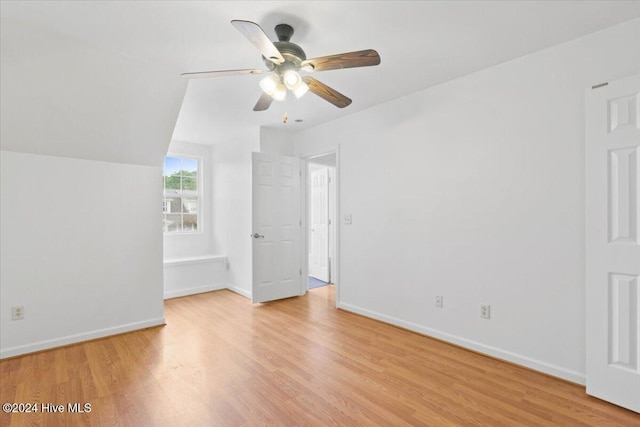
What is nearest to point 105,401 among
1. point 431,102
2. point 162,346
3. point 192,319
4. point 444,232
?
point 162,346

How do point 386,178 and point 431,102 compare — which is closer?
point 431,102

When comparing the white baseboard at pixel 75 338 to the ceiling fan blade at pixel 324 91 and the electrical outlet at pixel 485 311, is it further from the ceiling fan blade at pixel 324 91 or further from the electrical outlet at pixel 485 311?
the electrical outlet at pixel 485 311

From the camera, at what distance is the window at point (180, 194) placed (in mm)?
5109

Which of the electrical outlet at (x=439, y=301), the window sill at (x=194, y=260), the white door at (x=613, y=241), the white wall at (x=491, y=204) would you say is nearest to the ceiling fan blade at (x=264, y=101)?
the white wall at (x=491, y=204)

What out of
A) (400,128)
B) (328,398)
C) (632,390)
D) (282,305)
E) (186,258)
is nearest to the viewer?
(632,390)

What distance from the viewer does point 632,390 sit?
1.93m

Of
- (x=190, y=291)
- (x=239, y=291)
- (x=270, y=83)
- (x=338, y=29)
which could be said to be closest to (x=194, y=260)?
(x=190, y=291)

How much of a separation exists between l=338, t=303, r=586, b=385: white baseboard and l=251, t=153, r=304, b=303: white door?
1.35 m

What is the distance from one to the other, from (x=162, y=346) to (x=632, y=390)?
3.53 m

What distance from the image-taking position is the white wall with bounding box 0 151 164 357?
2746 mm

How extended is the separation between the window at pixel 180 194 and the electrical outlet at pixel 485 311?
176 inches

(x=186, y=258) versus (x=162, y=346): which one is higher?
(x=186, y=258)

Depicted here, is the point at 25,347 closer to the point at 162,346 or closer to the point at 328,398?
the point at 162,346

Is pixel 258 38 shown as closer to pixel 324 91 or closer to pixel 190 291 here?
pixel 324 91
